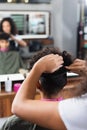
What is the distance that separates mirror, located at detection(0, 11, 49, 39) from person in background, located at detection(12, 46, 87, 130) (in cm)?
335

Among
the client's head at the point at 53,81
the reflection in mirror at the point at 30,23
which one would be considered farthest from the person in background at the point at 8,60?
the client's head at the point at 53,81

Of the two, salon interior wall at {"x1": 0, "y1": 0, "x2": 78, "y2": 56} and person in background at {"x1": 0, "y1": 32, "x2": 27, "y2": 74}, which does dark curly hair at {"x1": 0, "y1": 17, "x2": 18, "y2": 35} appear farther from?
salon interior wall at {"x1": 0, "y1": 0, "x2": 78, "y2": 56}

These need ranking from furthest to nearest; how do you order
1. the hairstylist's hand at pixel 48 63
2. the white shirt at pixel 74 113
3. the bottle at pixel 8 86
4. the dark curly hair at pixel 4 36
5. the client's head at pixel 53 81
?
the dark curly hair at pixel 4 36, the bottle at pixel 8 86, the client's head at pixel 53 81, the hairstylist's hand at pixel 48 63, the white shirt at pixel 74 113

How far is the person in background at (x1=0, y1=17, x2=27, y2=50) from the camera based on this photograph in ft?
12.3

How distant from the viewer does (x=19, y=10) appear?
4.30 m

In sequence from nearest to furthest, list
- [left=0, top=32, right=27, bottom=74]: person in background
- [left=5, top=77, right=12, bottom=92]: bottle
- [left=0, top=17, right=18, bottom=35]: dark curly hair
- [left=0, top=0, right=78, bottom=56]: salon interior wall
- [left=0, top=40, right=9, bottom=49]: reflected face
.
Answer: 1. [left=5, top=77, right=12, bottom=92]: bottle
2. [left=0, top=32, right=27, bottom=74]: person in background
3. [left=0, top=40, right=9, bottom=49]: reflected face
4. [left=0, top=17, right=18, bottom=35]: dark curly hair
5. [left=0, top=0, right=78, bottom=56]: salon interior wall

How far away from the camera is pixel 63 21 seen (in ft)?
15.1

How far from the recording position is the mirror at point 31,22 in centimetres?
421

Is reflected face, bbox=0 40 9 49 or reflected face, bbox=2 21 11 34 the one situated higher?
reflected face, bbox=2 21 11 34

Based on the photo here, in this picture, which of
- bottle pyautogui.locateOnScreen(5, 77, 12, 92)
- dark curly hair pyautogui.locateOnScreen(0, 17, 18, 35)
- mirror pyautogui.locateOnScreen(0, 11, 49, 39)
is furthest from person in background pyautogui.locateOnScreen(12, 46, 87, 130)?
mirror pyautogui.locateOnScreen(0, 11, 49, 39)

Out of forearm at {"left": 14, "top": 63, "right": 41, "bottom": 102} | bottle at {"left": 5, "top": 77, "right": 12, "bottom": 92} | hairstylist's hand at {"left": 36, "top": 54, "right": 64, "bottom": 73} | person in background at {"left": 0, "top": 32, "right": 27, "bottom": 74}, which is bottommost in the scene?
bottle at {"left": 5, "top": 77, "right": 12, "bottom": 92}

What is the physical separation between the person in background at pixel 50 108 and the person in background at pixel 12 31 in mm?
2727

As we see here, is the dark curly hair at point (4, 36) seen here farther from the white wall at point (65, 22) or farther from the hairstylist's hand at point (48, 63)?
the hairstylist's hand at point (48, 63)

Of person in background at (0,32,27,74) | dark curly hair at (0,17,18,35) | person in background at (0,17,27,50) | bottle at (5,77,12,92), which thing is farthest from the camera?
dark curly hair at (0,17,18,35)
